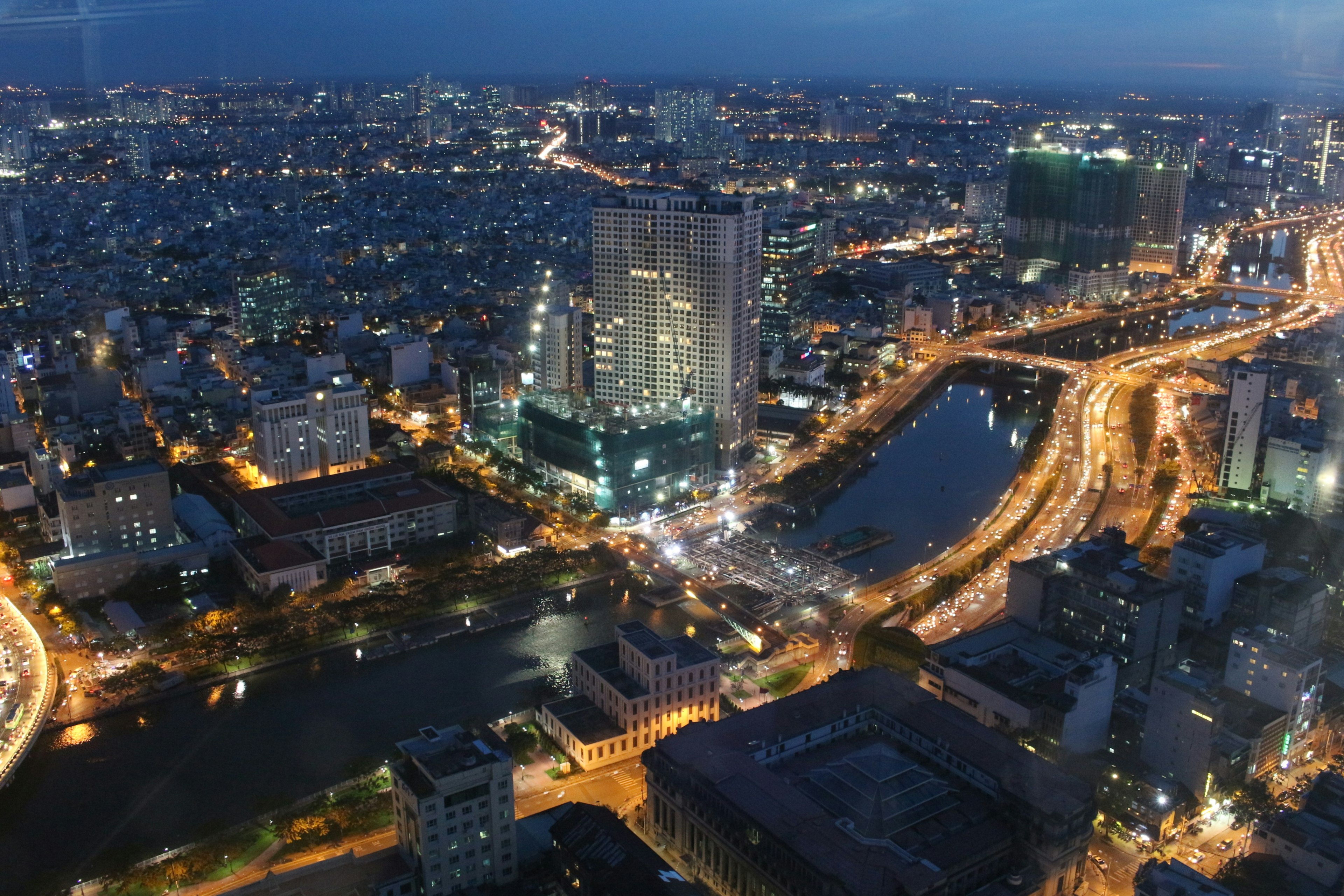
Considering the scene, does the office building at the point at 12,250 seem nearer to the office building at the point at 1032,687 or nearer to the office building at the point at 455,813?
the office building at the point at 455,813

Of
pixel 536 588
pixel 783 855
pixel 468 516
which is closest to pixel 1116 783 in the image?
pixel 783 855

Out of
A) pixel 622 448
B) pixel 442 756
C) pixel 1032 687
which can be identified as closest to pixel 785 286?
pixel 622 448

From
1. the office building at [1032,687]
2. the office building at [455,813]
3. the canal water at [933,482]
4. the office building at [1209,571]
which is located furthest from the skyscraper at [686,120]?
the office building at [455,813]

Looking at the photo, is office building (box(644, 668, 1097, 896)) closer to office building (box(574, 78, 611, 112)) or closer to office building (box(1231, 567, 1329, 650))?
office building (box(1231, 567, 1329, 650))

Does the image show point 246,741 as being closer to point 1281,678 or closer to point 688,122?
point 1281,678

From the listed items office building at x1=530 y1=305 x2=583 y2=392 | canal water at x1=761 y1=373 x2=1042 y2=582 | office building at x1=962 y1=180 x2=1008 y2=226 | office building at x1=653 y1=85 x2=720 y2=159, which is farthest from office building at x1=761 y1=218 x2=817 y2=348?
office building at x1=653 y1=85 x2=720 y2=159
